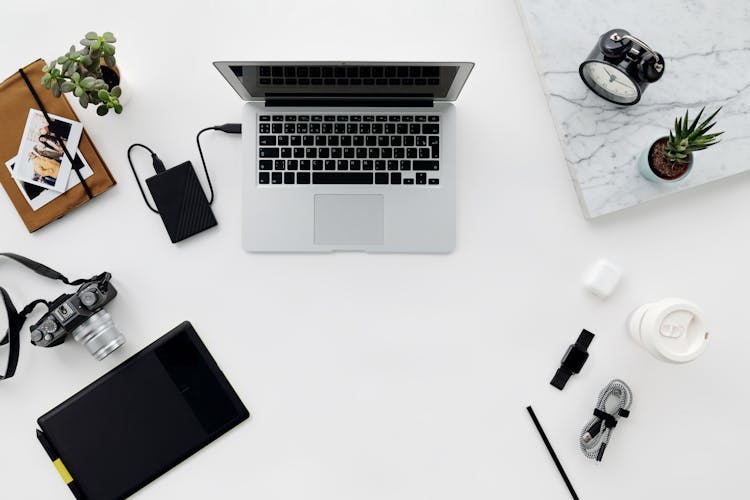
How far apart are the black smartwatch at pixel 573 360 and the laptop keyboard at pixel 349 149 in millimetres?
391

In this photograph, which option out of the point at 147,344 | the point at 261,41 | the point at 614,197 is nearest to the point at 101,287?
the point at 147,344

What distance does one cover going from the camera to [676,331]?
2.88 ft

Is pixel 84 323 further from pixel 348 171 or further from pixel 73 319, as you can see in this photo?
pixel 348 171

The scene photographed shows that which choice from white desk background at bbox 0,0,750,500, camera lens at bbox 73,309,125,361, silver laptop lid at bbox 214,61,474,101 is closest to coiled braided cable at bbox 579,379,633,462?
white desk background at bbox 0,0,750,500

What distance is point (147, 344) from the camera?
0.98 m

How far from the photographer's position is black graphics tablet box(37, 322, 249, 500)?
37.8 inches

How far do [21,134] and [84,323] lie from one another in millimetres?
373

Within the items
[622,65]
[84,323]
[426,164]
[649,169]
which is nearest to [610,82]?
[622,65]

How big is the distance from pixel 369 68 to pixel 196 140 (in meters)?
0.36

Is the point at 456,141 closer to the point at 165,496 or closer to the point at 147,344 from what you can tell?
the point at 147,344

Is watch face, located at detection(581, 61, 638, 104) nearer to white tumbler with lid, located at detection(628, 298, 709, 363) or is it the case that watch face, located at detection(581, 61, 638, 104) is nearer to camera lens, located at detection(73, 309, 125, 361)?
white tumbler with lid, located at detection(628, 298, 709, 363)

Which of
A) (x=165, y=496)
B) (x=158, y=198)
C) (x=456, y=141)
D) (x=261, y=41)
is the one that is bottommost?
(x=165, y=496)

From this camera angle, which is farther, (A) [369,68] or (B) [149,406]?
(B) [149,406]

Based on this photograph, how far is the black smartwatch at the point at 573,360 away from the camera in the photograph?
947mm
